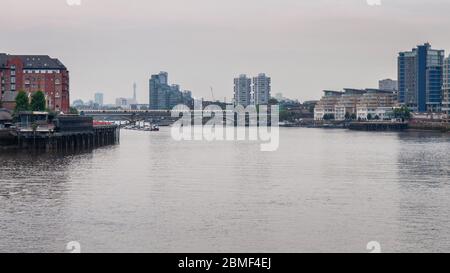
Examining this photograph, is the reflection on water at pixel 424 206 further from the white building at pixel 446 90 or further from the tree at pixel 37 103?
the white building at pixel 446 90

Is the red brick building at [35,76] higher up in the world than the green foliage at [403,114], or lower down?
higher up

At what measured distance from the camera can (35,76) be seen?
114 meters

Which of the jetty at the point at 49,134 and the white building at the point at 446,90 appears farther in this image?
the white building at the point at 446,90

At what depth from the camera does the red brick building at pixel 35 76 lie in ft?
366

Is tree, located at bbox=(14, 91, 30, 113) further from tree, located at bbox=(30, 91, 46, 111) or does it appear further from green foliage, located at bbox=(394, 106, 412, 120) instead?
green foliage, located at bbox=(394, 106, 412, 120)

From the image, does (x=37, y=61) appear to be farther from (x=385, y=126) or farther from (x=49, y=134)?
(x=385, y=126)

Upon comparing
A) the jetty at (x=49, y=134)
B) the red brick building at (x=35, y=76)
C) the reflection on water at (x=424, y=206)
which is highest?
the red brick building at (x=35, y=76)

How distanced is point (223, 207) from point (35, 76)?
86.1m

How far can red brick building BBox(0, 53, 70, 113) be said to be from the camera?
4387 inches

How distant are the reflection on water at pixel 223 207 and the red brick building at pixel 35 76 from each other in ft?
198

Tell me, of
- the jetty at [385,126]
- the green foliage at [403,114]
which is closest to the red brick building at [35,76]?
the jetty at [385,126]
